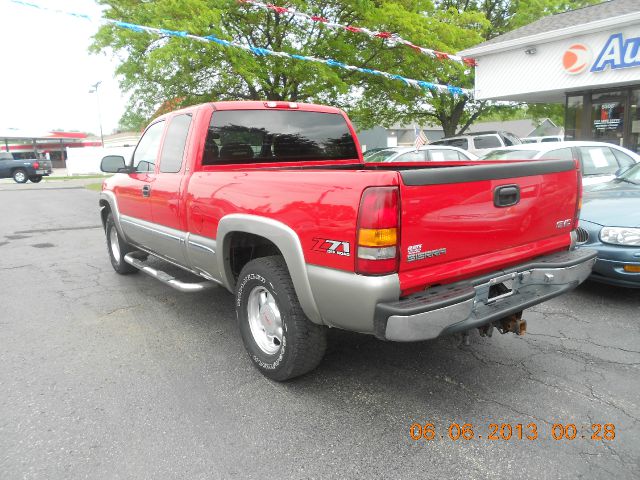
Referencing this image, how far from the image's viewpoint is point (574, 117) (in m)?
14.9

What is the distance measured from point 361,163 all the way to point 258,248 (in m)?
1.57

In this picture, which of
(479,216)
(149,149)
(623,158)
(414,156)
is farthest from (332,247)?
(414,156)

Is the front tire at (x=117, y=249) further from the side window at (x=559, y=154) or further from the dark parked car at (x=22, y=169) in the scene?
the dark parked car at (x=22, y=169)

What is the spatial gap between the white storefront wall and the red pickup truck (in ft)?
38.8

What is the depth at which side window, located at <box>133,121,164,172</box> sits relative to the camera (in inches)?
184

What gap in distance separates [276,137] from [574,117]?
14.0m

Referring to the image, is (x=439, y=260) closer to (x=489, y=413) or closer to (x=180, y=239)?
(x=489, y=413)

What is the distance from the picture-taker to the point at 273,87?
624 inches

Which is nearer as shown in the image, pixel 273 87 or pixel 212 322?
pixel 212 322

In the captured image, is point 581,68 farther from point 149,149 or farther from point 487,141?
point 149,149

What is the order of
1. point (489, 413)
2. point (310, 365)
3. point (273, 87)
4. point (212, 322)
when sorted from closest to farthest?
point (489, 413) < point (310, 365) < point (212, 322) < point (273, 87)

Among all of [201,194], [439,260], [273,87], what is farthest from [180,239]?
[273,87]

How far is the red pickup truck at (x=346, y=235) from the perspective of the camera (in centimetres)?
238

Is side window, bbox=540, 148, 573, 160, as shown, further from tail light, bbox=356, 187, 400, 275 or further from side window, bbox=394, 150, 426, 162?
tail light, bbox=356, 187, 400, 275
